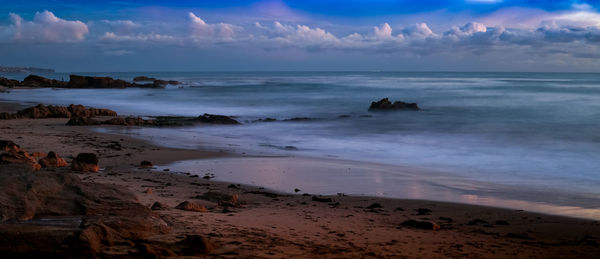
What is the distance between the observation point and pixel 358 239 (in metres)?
4.96

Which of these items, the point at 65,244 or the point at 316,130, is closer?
the point at 65,244

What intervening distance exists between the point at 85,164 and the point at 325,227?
5.14 m

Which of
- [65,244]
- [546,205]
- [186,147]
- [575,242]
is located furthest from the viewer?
[186,147]

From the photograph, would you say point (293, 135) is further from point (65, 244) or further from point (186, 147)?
point (65, 244)

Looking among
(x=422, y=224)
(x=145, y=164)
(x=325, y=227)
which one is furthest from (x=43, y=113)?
(x=422, y=224)

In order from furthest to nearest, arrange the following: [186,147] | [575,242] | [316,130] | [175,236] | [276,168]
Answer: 1. [316,130]
2. [186,147]
3. [276,168]
4. [575,242]
5. [175,236]

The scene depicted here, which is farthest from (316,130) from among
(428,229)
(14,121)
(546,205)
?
(428,229)

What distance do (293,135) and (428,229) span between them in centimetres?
1210

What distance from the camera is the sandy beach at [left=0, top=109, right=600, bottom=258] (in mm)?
4352

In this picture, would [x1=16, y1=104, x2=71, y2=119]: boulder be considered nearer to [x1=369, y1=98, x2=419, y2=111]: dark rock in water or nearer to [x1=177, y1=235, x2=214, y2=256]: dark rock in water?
[x1=369, y1=98, x2=419, y2=111]: dark rock in water

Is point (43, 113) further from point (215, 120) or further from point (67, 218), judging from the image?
point (67, 218)

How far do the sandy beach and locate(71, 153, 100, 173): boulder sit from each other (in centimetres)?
26

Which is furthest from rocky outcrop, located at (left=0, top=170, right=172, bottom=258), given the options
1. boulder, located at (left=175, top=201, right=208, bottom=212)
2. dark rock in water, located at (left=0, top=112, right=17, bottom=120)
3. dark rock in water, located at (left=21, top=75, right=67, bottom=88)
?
dark rock in water, located at (left=21, top=75, right=67, bottom=88)

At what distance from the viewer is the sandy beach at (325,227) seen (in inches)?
171
